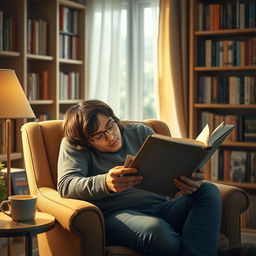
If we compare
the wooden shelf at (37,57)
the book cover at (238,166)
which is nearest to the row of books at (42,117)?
the wooden shelf at (37,57)

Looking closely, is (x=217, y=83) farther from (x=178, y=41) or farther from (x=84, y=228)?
(x=84, y=228)

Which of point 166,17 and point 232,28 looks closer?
point 232,28

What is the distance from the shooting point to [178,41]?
13.3 ft

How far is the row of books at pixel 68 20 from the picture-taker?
427cm

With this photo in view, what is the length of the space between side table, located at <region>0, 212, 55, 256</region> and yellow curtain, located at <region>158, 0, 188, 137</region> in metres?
2.05

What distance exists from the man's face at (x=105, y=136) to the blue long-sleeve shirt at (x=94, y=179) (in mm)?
47

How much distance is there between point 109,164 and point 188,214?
43cm

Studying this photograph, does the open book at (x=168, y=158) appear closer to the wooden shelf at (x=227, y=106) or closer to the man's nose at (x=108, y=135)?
the man's nose at (x=108, y=135)

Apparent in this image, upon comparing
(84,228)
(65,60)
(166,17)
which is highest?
(166,17)

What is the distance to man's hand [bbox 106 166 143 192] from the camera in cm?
199

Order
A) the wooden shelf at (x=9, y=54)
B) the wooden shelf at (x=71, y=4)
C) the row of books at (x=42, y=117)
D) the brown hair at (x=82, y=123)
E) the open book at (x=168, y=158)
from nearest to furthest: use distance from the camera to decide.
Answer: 1. the open book at (x=168, y=158)
2. the brown hair at (x=82, y=123)
3. the wooden shelf at (x=9, y=54)
4. the row of books at (x=42, y=117)
5. the wooden shelf at (x=71, y=4)

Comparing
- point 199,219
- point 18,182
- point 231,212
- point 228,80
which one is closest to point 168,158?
point 199,219

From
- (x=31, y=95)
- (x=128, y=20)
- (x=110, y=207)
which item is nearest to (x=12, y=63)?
(x=31, y=95)

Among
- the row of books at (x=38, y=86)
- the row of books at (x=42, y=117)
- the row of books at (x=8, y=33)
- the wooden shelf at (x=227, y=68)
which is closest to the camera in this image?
the row of books at (x=8, y=33)
